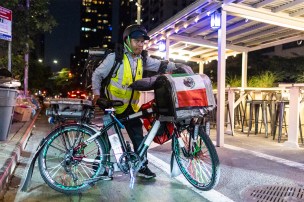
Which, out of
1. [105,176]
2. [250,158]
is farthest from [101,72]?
[250,158]

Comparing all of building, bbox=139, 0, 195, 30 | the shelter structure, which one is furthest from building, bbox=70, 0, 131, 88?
the shelter structure

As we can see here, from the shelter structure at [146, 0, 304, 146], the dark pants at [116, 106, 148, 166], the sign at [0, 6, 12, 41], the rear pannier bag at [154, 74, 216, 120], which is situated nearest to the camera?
the rear pannier bag at [154, 74, 216, 120]

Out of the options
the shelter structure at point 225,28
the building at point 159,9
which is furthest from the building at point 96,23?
the shelter structure at point 225,28

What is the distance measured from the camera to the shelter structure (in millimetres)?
8375

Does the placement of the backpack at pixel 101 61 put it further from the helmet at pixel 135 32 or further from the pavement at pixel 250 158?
the pavement at pixel 250 158

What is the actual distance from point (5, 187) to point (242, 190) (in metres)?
3.11

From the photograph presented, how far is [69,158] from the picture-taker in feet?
14.7

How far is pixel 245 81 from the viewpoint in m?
13.2

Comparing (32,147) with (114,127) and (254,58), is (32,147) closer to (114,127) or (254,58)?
(114,127)

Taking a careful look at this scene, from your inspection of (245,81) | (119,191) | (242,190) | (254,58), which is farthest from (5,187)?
(254,58)

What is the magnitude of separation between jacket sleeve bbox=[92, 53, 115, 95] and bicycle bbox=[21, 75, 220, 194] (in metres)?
0.26

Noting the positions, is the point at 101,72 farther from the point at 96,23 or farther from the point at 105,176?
the point at 96,23

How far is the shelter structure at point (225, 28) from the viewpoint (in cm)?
838

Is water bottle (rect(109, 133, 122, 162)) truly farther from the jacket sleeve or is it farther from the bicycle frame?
the jacket sleeve
